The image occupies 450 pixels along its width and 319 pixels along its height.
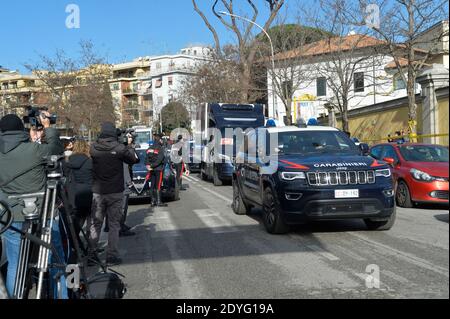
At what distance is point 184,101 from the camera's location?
172 feet

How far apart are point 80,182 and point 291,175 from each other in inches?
121

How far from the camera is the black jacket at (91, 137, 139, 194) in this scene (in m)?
6.71

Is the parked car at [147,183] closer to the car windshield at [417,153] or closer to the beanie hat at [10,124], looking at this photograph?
the car windshield at [417,153]

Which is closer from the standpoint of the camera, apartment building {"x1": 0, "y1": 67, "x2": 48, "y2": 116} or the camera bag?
the camera bag

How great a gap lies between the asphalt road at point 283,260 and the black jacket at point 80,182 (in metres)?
0.95

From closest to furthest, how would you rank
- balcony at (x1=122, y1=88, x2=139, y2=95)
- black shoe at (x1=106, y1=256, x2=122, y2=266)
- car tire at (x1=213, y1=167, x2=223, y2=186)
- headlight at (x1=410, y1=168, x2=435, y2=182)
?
black shoe at (x1=106, y1=256, x2=122, y2=266) → headlight at (x1=410, y1=168, x2=435, y2=182) → car tire at (x1=213, y1=167, x2=223, y2=186) → balcony at (x1=122, y1=88, x2=139, y2=95)

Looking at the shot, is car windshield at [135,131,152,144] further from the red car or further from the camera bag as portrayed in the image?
the camera bag

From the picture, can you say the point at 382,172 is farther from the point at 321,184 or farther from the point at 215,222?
the point at 215,222

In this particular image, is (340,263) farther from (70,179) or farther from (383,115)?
(383,115)

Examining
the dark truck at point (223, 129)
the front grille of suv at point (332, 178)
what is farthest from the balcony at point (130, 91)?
the front grille of suv at point (332, 178)

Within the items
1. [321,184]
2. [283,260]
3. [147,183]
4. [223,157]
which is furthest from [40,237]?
[223,157]

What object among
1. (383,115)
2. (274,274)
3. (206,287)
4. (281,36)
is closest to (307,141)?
(274,274)

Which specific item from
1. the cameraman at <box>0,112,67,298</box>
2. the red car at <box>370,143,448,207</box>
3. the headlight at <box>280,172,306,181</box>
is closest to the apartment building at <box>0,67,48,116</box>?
the red car at <box>370,143,448,207</box>

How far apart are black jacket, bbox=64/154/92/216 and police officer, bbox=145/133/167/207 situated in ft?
19.7
